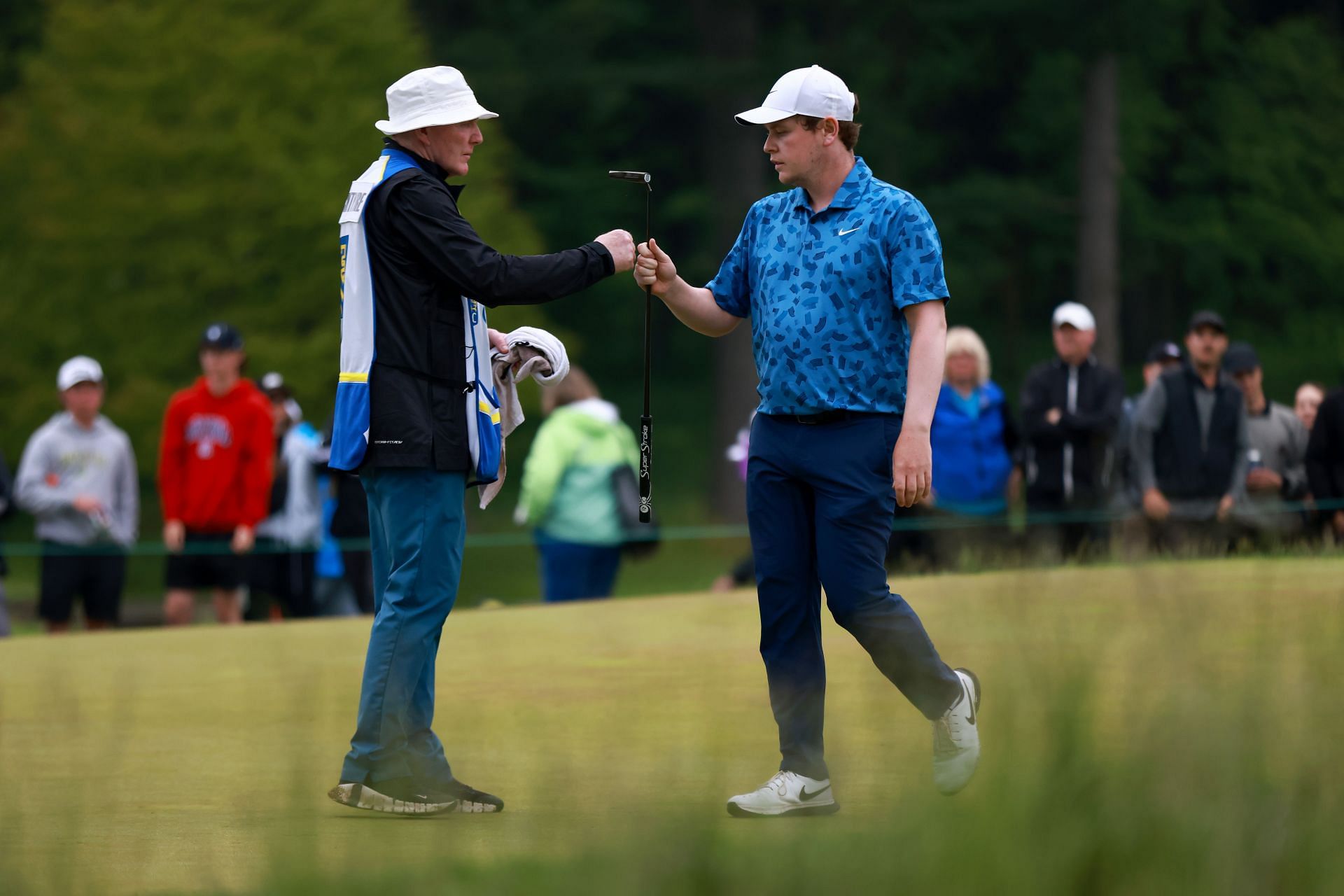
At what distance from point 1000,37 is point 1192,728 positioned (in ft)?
97.1

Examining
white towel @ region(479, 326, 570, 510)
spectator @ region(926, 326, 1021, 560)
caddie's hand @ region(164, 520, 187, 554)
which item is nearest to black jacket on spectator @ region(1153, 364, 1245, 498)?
spectator @ region(926, 326, 1021, 560)

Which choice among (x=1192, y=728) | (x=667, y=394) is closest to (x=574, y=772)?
(x=1192, y=728)

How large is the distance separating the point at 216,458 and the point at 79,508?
92 cm

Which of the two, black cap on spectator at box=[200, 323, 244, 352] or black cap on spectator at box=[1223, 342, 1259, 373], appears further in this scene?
Answer: black cap on spectator at box=[1223, 342, 1259, 373]

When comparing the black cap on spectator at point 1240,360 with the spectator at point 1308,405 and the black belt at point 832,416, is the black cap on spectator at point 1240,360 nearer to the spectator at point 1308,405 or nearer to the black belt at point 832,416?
the spectator at point 1308,405

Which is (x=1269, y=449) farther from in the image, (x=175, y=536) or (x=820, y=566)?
(x=820, y=566)

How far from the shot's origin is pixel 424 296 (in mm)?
5688

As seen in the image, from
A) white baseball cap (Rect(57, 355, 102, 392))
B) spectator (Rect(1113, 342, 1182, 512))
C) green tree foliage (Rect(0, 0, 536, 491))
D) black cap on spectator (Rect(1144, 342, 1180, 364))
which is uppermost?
green tree foliage (Rect(0, 0, 536, 491))

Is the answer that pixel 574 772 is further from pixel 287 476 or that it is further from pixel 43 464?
pixel 287 476

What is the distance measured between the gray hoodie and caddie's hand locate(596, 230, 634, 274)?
23.9 feet

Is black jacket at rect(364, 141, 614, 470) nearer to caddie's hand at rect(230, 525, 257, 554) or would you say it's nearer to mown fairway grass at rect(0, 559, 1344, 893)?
mown fairway grass at rect(0, 559, 1344, 893)

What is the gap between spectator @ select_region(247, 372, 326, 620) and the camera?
44.1 ft

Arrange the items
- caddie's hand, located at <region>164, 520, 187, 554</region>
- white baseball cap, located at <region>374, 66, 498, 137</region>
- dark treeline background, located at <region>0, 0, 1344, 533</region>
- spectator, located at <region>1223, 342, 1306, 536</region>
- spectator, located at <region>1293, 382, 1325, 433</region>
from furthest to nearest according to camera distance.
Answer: dark treeline background, located at <region>0, 0, 1344, 533</region>
spectator, located at <region>1293, 382, 1325, 433</region>
spectator, located at <region>1223, 342, 1306, 536</region>
caddie's hand, located at <region>164, 520, 187, 554</region>
white baseball cap, located at <region>374, 66, 498, 137</region>

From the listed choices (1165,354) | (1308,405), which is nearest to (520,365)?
(1308,405)
